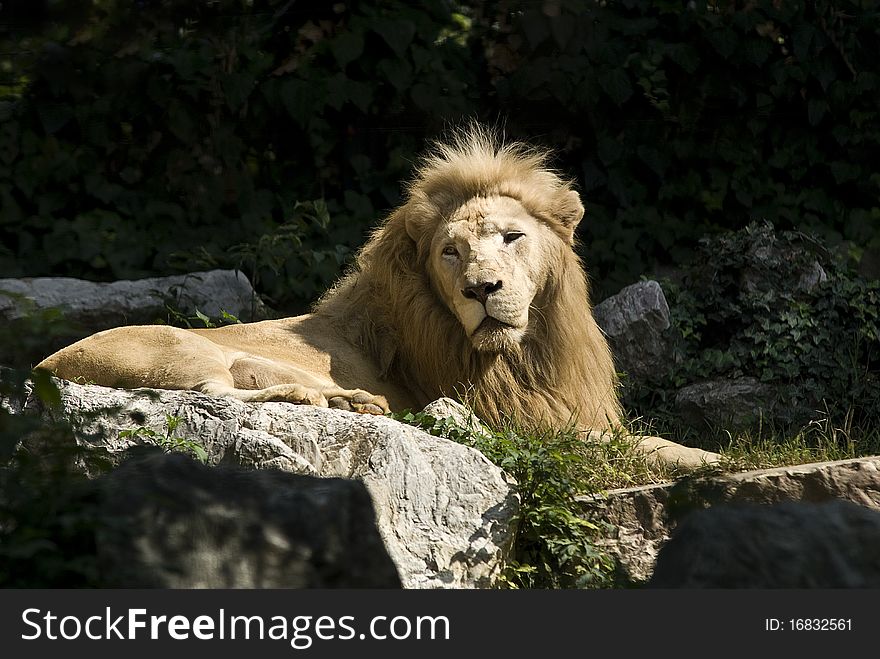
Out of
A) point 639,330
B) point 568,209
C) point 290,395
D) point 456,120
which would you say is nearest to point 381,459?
point 290,395

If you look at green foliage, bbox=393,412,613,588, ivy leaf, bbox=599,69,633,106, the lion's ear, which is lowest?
green foliage, bbox=393,412,613,588

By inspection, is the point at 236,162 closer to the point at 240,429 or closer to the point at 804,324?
the point at 804,324

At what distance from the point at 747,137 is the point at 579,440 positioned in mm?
4522

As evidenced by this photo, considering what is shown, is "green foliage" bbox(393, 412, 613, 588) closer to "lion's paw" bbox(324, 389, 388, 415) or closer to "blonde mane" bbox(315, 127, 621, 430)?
"lion's paw" bbox(324, 389, 388, 415)

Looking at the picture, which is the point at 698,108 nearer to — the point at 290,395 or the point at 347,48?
the point at 347,48

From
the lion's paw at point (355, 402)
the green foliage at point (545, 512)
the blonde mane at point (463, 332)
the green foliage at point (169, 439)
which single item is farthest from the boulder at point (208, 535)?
the blonde mane at point (463, 332)

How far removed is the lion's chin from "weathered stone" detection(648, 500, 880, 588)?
2.46 meters

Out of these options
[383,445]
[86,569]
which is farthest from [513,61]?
[86,569]

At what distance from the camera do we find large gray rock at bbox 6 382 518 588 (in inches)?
169

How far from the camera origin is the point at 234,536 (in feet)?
10.7

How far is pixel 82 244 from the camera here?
852 centimetres

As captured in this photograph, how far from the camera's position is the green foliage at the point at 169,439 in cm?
441

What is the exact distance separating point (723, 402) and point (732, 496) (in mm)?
2561

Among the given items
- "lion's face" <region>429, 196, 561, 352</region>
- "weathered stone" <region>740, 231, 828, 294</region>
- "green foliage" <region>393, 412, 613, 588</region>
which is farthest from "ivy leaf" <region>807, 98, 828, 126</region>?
"green foliage" <region>393, 412, 613, 588</region>
